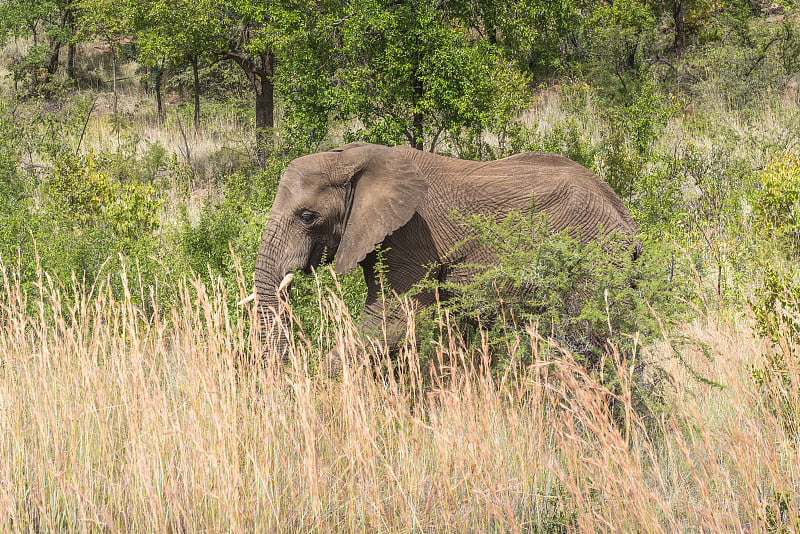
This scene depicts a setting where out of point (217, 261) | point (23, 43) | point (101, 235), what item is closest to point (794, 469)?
point (217, 261)

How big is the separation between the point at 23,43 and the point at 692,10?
92.8 ft

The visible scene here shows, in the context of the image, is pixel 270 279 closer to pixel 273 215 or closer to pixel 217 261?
pixel 273 215

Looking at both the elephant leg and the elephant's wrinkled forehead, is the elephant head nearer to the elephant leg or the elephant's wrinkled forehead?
the elephant's wrinkled forehead

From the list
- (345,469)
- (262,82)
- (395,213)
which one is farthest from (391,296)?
(262,82)

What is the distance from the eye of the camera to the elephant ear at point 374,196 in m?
5.64

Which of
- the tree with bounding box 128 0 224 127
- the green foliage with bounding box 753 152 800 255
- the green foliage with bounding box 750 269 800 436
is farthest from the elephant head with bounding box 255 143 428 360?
the tree with bounding box 128 0 224 127

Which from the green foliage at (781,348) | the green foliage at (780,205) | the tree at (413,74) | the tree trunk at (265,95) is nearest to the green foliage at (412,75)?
the tree at (413,74)

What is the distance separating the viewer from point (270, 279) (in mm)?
5680

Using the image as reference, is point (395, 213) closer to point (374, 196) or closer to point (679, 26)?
point (374, 196)

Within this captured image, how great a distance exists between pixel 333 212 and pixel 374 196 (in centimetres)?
32

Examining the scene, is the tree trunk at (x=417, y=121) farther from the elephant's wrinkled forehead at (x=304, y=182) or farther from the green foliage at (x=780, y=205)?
the elephant's wrinkled forehead at (x=304, y=182)

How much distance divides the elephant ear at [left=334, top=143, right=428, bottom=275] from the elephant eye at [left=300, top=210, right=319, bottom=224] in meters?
0.23

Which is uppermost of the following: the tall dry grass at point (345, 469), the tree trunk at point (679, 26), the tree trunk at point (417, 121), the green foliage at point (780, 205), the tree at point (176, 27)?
the tree trunk at point (679, 26)

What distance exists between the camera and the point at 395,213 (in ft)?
18.6
